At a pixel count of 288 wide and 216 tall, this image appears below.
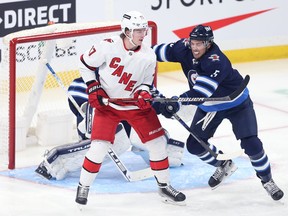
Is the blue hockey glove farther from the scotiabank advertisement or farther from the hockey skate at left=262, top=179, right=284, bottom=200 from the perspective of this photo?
the scotiabank advertisement

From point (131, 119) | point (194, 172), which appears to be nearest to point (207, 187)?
point (194, 172)

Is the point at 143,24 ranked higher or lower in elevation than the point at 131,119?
higher

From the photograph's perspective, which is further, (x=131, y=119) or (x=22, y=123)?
(x=22, y=123)

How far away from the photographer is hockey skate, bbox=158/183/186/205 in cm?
562

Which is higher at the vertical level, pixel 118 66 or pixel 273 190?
pixel 118 66

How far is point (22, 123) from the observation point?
650 cm

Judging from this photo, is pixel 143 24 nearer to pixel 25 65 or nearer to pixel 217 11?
pixel 25 65

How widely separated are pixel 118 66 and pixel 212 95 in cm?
56

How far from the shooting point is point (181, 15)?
8.40 metres

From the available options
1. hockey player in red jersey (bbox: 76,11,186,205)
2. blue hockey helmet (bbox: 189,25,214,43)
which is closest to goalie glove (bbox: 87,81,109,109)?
hockey player in red jersey (bbox: 76,11,186,205)

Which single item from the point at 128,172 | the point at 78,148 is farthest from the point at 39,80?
the point at 128,172

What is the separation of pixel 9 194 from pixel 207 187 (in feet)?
3.61

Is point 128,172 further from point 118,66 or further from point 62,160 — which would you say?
point 118,66

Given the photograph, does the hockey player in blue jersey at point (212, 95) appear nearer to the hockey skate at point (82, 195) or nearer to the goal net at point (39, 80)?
the hockey skate at point (82, 195)
